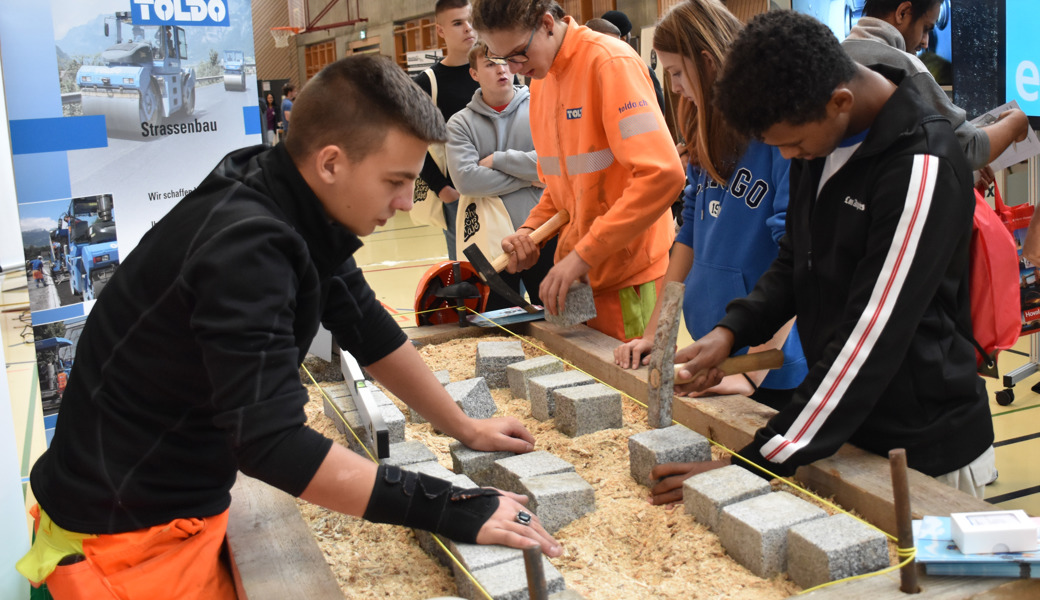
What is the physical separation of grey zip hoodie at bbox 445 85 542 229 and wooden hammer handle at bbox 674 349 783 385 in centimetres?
195

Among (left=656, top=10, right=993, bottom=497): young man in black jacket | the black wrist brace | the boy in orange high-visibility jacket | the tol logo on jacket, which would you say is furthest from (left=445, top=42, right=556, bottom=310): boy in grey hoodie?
the black wrist brace

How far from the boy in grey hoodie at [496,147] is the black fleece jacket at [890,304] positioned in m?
1.98

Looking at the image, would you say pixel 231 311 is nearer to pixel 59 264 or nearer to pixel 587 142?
pixel 587 142

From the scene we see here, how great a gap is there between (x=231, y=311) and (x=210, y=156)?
2.03 metres

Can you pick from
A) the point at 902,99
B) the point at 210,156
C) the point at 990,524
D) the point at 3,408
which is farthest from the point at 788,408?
the point at 210,156

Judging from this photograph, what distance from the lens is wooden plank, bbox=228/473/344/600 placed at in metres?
1.36

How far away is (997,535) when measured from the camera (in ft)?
3.84

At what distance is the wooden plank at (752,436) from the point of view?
1.44 metres

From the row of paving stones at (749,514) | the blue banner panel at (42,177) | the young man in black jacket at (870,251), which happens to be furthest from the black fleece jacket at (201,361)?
the blue banner panel at (42,177)

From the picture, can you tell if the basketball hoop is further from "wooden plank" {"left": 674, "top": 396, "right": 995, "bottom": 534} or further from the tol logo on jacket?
"wooden plank" {"left": 674, "top": 396, "right": 995, "bottom": 534}

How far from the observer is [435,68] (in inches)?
165

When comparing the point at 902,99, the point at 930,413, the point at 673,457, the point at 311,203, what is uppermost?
the point at 902,99

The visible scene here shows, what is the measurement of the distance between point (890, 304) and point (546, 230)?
59.1 inches

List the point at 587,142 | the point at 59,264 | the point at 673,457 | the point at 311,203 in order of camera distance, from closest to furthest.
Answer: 1. the point at 311,203
2. the point at 673,457
3. the point at 587,142
4. the point at 59,264
